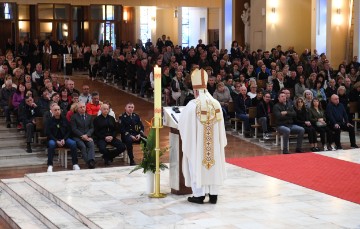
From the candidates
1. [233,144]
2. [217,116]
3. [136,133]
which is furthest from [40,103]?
[217,116]

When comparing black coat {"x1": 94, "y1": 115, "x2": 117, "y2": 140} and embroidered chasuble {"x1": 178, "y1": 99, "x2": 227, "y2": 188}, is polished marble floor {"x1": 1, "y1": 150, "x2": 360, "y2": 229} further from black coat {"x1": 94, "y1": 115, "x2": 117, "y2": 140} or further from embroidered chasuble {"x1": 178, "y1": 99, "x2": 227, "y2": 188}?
black coat {"x1": 94, "y1": 115, "x2": 117, "y2": 140}

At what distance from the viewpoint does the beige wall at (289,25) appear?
2686 centimetres

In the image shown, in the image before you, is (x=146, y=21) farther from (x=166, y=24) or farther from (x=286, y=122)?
(x=286, y=122)

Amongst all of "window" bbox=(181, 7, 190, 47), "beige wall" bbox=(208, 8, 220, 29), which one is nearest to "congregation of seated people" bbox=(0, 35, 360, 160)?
"beige wall" bbox=(208, 8, 220, 29)

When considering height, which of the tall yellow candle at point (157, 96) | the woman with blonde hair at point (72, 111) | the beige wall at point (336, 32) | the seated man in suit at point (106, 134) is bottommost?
the seated man in suit at point (106, 134)

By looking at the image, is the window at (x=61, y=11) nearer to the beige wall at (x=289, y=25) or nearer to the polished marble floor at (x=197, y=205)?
the beige wall at (x=289, y=25)

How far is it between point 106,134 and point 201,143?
4.80 metres

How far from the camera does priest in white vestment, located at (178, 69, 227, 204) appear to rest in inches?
372

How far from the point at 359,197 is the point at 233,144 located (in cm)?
608

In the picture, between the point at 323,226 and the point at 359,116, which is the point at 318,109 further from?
the point at 323,226

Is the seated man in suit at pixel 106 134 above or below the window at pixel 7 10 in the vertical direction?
below

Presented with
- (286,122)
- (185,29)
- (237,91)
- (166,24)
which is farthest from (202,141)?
(166,24)

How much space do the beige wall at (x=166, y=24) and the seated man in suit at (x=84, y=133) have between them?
2306 centimetres

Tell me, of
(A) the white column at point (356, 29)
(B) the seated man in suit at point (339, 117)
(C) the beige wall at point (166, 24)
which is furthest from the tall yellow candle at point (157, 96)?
(C) the beige wall at point (166, 24)
